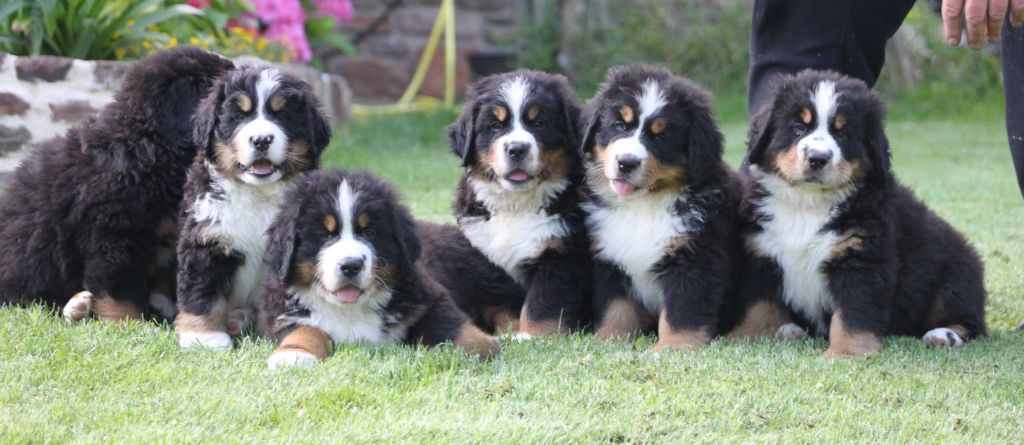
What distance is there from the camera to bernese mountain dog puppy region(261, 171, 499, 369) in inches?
169

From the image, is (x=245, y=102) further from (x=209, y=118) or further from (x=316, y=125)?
(x=316, y=125)

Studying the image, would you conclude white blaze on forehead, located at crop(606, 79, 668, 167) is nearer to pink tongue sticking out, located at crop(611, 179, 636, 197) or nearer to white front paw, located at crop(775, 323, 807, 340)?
pink tongue sticking out, located at crop(611, 179, 636, 197)

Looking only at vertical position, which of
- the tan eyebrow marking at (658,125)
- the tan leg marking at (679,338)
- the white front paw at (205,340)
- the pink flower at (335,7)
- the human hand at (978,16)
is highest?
the human hand at (978,16)

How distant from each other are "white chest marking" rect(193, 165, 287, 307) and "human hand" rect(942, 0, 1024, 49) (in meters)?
2.46

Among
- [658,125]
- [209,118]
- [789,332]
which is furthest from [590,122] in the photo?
[209,118]

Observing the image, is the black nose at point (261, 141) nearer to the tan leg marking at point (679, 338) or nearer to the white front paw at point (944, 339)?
the tan leg marking at point (679, 338)

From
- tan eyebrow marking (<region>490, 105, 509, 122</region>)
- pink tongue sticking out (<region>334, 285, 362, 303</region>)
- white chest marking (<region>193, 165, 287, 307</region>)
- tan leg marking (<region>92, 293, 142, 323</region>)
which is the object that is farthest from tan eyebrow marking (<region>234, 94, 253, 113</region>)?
tan eyebrow marking (<region>490, 105, 509, 122</region>)

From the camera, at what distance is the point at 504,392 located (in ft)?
12.7

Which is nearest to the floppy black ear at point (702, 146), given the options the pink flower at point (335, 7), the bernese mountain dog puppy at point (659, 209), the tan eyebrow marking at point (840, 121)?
the bernese mountain dog puppy at point (659, 209)

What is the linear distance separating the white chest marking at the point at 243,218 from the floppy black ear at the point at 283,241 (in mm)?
168

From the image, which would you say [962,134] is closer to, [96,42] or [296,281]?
[96,42]

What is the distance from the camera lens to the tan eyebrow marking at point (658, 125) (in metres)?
4.82

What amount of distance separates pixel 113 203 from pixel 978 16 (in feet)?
10.5

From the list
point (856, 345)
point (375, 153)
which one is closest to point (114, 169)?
point (856, 345)
